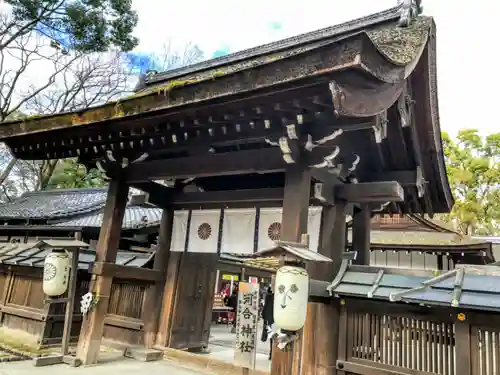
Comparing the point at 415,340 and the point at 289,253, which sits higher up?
the point at 289,253

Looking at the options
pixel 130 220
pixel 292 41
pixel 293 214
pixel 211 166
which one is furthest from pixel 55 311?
pixel 292 41

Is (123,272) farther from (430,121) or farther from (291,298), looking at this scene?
(430,121)

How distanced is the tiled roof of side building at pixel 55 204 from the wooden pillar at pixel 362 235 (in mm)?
9754

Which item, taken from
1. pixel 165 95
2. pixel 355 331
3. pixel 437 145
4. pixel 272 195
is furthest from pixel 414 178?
pixel 165 95

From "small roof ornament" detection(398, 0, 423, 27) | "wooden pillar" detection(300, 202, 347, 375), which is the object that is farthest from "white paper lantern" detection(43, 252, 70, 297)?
"small roof ornament" detection(398, 0, 423, 27)

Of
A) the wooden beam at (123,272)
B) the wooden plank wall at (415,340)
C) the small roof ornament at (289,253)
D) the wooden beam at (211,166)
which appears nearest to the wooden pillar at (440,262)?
the wooden plank wall at (415,340)

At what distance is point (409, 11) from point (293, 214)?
11.8ft

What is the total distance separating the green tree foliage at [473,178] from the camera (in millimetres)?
25062

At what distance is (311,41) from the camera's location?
795cm

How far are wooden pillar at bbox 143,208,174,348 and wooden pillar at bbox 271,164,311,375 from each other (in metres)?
3.39

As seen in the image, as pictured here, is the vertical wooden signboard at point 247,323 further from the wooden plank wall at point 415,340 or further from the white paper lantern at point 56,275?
the white paper lantern at point 56,275

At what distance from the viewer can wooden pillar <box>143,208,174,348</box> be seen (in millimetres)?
7504

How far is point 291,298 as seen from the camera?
164 inches

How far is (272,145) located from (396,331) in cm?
277
